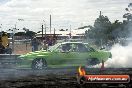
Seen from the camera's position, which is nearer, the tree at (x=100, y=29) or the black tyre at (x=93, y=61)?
the black tyre at (x=93, y=61)

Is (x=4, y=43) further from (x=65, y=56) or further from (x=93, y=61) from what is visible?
(x=93, y=61)

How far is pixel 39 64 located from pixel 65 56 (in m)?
1.47

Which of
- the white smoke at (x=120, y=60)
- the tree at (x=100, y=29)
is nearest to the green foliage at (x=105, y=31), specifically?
the tree at (x=100, y=29)

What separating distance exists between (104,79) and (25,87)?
125 inches

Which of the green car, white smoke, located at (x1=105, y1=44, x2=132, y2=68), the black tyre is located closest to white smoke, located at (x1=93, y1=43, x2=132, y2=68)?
white smoke, located at (x1=105, y1=44, x2=132, y2=68)

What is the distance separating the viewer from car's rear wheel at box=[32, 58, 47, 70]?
60.3ft

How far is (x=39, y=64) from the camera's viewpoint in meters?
18.4

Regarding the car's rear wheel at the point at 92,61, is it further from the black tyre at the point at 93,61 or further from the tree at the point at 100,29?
the tree at the point at 100,29

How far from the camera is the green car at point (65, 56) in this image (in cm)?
1841

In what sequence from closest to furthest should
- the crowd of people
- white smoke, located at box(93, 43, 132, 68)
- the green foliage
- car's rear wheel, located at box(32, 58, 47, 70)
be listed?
car's rear wheel, located at box(32, 58, 47, 70) → white smoke, located at box(93, 43, 132, 68) → the crowd of people → the green foliage

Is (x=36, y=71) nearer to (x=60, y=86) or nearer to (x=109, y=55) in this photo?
(x=109, y=55)

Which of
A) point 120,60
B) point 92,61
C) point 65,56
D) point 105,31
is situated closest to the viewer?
point 65,56

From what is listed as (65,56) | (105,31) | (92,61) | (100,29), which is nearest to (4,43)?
(65,56)

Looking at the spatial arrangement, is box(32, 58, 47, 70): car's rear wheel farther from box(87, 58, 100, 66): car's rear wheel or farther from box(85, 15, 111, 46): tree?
box(85, 15, 111, 46): tree
